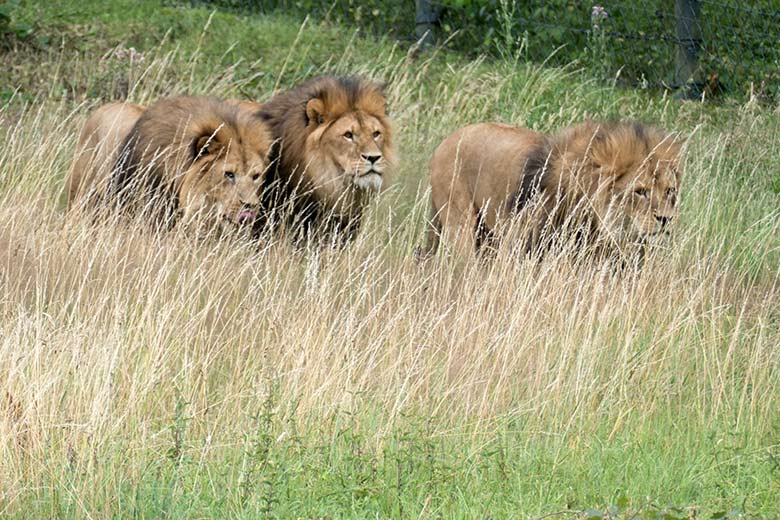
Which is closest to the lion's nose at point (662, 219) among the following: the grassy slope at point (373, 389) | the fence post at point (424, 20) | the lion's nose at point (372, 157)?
the grassy slope at point (373, 389)

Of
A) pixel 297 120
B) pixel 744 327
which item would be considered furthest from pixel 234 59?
pixel 744 327

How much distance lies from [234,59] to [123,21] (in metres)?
1.49

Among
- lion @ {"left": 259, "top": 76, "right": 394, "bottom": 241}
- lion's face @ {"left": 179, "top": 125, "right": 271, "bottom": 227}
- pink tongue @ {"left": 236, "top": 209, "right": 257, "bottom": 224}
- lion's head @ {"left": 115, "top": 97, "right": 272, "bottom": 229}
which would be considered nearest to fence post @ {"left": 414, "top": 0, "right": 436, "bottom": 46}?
lion @ {"left": 259, "top": 76, "right": 394, "bottom": 241}

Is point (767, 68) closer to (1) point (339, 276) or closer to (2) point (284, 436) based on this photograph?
(1) point (339, 276)

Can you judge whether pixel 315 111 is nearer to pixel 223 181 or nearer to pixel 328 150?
pixel 328 150

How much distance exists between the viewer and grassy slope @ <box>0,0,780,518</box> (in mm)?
4516

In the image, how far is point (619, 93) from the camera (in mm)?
11562

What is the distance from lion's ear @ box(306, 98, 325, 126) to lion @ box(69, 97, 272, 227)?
0.89ft

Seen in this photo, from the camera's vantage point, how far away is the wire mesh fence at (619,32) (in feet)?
37.2

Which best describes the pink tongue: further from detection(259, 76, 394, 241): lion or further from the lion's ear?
the lion's ear

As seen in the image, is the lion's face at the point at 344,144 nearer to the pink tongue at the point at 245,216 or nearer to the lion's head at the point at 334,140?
the lion's head at the point at 334,140

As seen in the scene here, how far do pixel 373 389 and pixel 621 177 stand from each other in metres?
2.48

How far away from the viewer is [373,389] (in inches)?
210

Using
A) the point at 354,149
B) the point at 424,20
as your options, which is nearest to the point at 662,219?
the point at 354,149
